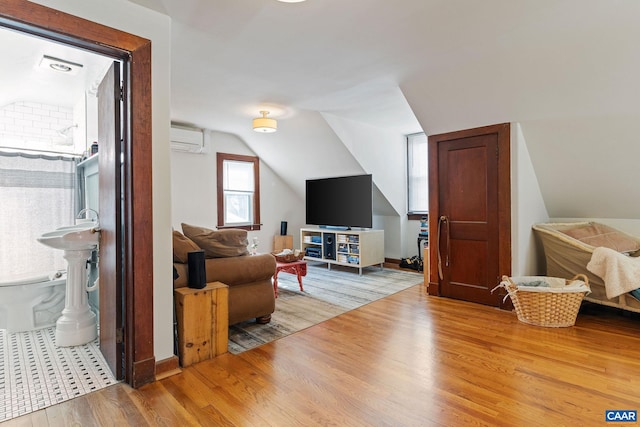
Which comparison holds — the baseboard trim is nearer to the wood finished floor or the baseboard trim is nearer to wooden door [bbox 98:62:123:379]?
the wood finished floor

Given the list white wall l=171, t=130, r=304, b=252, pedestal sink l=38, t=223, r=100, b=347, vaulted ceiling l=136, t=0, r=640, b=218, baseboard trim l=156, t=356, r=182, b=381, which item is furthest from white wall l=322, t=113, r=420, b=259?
baseboard trim l=156, t=356, r=182, b=381

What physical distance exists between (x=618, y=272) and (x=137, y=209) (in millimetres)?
3811

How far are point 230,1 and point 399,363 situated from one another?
2.53 metres

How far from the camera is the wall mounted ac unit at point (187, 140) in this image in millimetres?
4980

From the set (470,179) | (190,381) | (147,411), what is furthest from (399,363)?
(470,179)

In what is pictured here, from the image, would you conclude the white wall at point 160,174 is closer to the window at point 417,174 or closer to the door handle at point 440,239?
the door handle at point 440,239

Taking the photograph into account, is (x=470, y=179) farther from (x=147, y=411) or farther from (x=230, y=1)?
(x=147, y=411)

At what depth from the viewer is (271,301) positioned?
3.04 m

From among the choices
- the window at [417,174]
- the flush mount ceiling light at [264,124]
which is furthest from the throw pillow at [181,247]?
the window at [417,174]

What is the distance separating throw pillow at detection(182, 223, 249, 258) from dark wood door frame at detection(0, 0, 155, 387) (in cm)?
76

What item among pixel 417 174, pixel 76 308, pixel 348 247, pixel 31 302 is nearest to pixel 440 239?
pixel 348 247

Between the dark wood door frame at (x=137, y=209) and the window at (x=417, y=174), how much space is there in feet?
14.3

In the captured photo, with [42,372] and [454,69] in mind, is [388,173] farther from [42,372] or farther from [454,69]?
[42,372]

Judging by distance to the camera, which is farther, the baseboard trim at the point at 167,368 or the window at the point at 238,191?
the window at the point at 238,191
